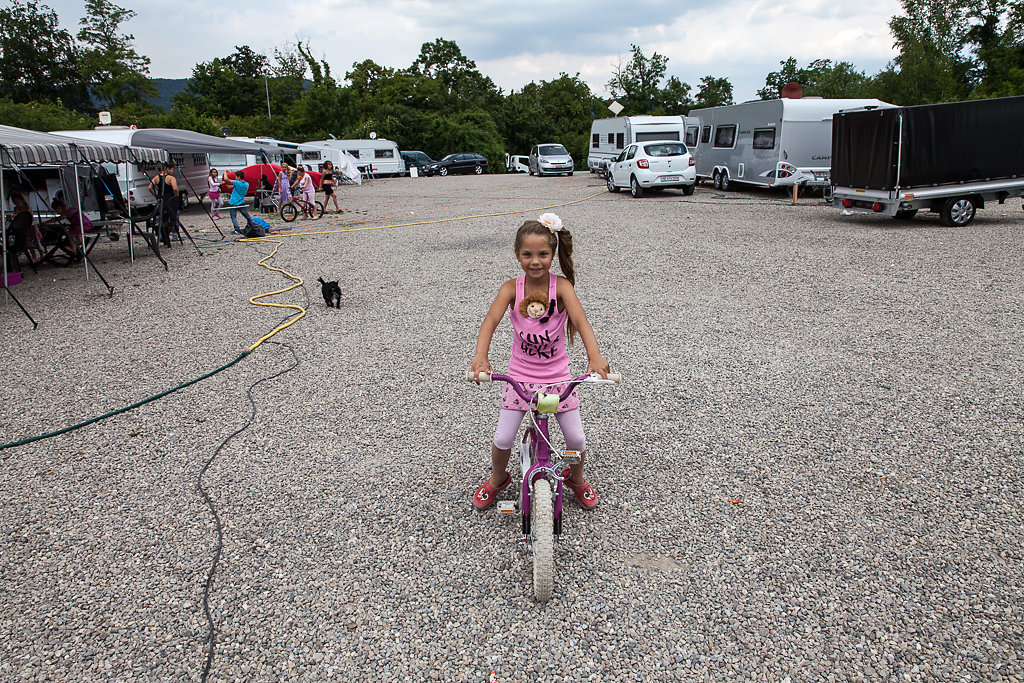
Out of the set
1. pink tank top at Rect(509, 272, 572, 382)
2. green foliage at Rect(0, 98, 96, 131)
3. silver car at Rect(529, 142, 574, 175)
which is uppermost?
green foliage at Rect(0, 98, 96, 131)

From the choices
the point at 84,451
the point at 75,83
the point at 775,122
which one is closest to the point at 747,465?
the point at 84,451

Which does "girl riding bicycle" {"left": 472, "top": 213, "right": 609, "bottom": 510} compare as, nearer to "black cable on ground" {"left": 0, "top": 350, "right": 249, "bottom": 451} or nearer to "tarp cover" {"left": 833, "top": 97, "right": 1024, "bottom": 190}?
"black cable on ground" {"left": 0, "top": 350, "right": 249, "bottom": 451}

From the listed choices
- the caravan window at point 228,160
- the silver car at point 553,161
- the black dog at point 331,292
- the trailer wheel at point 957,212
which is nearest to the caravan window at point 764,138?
the trailer wheel at point 957,212

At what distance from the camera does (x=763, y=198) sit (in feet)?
65.9

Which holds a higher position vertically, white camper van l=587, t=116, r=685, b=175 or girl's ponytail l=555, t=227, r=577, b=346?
white camper van l=587, t=116, r=685, b=175

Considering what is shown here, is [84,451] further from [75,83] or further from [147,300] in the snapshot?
[75,83]

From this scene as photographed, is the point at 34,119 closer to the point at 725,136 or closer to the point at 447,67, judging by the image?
the point at 725,136

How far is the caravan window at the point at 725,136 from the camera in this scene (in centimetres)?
2167

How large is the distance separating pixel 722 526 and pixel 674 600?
0.66m

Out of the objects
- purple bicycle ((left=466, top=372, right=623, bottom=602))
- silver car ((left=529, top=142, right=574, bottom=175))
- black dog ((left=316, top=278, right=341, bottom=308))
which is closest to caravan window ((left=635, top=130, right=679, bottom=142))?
silver car ((left=529, top=142, right=574, bottom=175))

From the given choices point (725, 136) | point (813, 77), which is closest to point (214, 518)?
point (725, 136)

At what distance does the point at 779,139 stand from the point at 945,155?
6569 millimetres

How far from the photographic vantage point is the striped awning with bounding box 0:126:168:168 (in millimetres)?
8500

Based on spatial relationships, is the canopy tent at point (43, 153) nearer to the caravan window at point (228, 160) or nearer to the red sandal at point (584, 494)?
the red sandal at point (584, 494)
